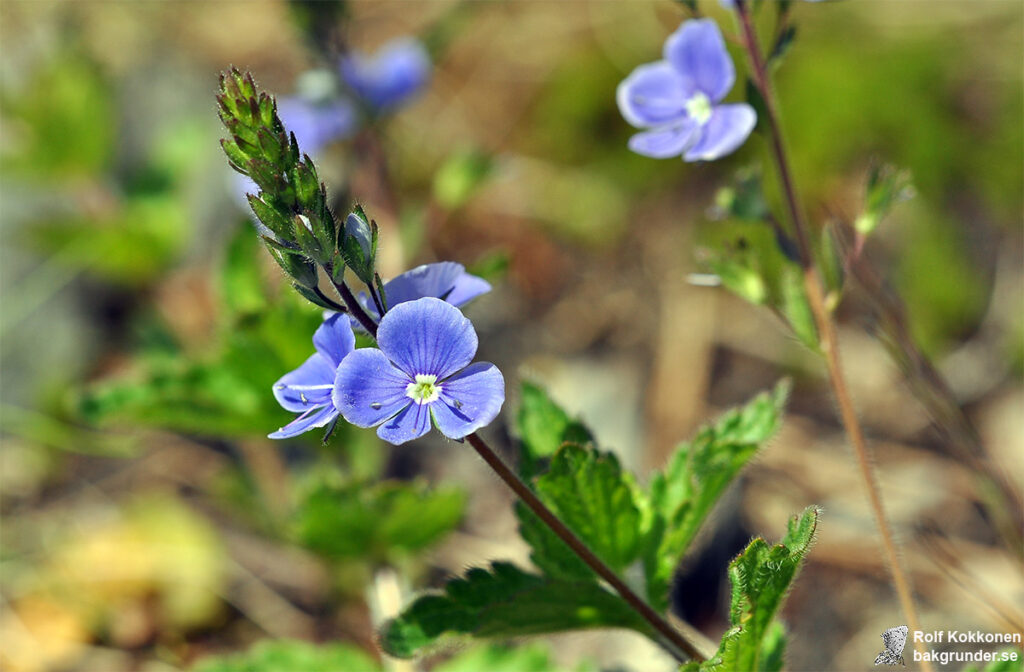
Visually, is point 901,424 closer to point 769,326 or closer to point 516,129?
point 769,326

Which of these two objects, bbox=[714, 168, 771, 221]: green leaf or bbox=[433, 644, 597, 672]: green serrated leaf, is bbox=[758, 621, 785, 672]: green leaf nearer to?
bbox=[433, 644, 597, 672]: green serrated leaf

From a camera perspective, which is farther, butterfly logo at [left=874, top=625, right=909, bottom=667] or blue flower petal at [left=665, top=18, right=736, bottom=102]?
blue flower petal at [left=665, top=18, right=736, bottom=102]

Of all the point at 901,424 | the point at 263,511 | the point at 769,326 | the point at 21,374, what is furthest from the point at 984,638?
the point at 21,374

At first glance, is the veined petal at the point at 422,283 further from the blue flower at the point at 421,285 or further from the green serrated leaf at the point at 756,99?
the green serrated leaf at the point at 756,99

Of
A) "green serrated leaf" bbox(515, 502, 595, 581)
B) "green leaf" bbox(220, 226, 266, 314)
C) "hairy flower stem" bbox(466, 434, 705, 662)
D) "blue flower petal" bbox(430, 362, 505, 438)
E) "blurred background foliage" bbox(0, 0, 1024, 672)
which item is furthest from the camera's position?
"green leaf" bbox(220, 226, 266, 314)

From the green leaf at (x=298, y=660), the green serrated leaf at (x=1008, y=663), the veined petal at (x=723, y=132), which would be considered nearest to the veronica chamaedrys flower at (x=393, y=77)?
the veined petal at (x=723, y=132)

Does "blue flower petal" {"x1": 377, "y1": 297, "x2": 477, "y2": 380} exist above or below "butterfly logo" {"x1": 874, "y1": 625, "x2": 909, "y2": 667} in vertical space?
above

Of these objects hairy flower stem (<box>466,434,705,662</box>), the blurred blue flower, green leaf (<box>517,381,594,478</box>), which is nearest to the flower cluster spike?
hairy flower stem (<box>466,434,705,662</box>)
